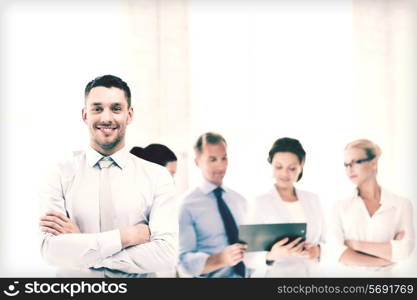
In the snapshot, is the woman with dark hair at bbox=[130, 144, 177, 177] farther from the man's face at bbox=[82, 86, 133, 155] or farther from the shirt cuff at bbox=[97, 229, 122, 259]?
the shirt cuff at bbox=[97, 229, 122, 259]

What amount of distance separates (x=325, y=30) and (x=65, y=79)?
1521mm

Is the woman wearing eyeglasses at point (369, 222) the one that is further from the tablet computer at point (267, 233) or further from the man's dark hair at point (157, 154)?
the man's dark hair at point (157, 154)

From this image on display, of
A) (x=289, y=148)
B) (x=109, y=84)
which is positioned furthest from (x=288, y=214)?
(x=109, y=84)

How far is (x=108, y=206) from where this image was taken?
9.36ft

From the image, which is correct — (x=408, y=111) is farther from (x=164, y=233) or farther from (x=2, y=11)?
(x=2, y=11)

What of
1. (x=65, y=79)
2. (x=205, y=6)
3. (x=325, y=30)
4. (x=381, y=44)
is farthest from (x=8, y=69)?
(x=381, y=44)

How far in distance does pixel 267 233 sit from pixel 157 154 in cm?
76

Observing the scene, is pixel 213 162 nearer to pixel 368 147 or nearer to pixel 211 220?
pixel 211 220

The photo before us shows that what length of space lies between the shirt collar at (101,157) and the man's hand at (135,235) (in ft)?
1.12

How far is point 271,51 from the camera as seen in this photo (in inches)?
120

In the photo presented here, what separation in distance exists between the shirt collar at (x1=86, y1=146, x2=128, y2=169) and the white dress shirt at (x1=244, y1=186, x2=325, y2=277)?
765 mm

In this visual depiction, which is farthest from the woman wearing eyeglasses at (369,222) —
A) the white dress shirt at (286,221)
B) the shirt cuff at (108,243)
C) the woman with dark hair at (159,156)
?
the shirt cuff at (108,243)

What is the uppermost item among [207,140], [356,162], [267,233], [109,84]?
[109,84]

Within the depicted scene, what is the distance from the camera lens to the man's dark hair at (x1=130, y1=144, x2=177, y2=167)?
2920 mm
